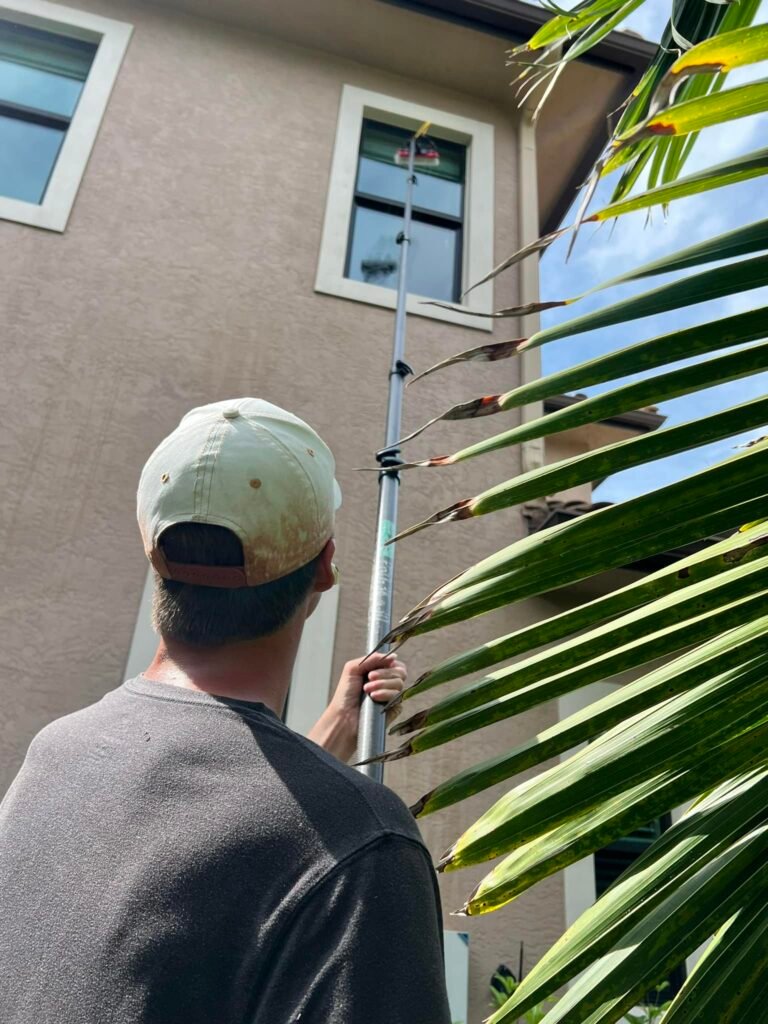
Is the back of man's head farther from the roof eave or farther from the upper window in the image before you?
the roof eave

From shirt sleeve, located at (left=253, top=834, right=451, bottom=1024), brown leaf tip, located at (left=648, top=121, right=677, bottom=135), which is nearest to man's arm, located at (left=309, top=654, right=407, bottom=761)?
shirt sleeve, located at (left=253, top=834, right=451, bottom=1024)

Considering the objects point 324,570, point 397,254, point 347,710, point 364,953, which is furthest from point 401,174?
point 364,953

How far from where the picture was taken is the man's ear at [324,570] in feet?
4.10

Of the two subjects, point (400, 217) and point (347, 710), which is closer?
point (347, 710)

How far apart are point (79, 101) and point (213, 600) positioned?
17.4 feet

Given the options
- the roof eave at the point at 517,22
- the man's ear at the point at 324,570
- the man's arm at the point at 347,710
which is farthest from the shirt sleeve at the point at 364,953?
the roof eave at the point at 517,22

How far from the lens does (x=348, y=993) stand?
2.32 ft

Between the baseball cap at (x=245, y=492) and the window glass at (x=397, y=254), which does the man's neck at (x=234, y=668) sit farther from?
the window glass at (x=397, y=254)

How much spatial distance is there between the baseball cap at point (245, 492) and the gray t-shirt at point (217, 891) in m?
0.24

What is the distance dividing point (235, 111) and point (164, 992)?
5.93 m

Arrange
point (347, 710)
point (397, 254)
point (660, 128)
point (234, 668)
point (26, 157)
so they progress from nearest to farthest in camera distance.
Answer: point (660, 128), point (234, 668), point (347, 710), point (26, 157), point (397, 254)

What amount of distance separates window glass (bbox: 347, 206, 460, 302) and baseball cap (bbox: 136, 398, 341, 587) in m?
4.31

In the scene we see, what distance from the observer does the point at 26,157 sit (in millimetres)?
5203

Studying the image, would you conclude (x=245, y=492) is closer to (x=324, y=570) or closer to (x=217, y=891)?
(x=324, y=570)
